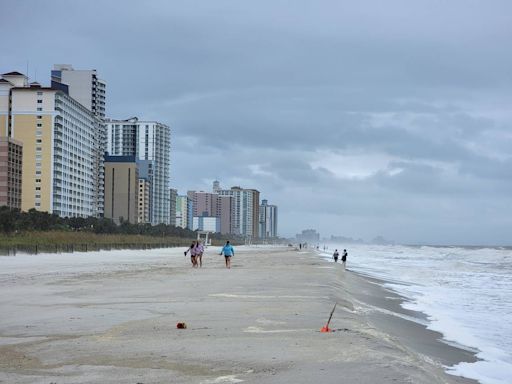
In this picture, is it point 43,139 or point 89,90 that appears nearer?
point 43,139

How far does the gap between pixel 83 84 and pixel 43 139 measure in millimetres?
51092

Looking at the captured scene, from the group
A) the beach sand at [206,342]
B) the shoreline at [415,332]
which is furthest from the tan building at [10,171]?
the shoreline at [415,332]

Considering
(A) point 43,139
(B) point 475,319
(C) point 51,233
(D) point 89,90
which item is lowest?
(B) point 475,319

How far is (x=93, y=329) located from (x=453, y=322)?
10297mm

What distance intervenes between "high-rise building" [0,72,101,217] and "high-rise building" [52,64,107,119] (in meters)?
34.4

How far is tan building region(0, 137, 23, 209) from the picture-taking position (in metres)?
119

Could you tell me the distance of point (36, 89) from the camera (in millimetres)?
132125

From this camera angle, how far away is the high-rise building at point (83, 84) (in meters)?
179

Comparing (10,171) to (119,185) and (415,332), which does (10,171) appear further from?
(415,332)

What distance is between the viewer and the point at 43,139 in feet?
440

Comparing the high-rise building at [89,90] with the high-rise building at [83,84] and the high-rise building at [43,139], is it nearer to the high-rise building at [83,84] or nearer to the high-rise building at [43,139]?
the high-rise building at [83,84]

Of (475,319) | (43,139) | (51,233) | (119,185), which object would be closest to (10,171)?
(43,139)

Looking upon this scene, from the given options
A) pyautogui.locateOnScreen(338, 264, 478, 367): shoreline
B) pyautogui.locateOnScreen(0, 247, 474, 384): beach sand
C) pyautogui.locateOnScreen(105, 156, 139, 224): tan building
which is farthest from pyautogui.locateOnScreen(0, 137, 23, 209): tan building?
A: pyautogui.locateOnScreen(338, 264, 478, 367): shoreline

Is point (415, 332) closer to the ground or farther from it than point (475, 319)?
farther from it
